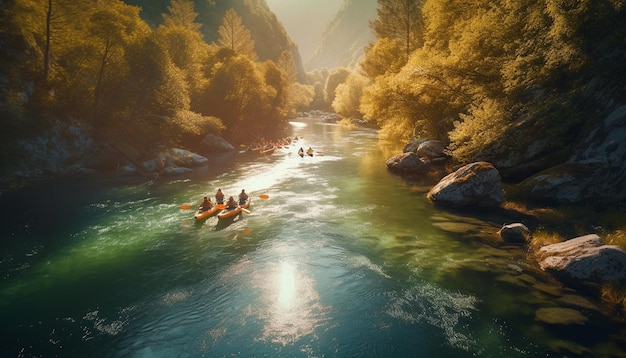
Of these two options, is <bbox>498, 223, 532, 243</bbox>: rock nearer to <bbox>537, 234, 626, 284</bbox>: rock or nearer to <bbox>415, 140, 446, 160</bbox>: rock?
<bbox>537, 234, 626, 284</bbox>: rock

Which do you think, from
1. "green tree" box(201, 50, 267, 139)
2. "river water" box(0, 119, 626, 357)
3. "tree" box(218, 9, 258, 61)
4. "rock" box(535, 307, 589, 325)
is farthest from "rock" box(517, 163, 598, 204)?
"tree" box(218, 9, 258, 61)

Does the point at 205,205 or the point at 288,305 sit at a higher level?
the point at 205,205

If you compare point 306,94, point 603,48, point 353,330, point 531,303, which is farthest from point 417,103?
point 306,94

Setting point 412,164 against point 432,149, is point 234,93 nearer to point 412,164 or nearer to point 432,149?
point 412,164

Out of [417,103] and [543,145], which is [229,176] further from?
[543,145]

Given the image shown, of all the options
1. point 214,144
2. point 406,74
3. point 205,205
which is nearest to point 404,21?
point 406,74

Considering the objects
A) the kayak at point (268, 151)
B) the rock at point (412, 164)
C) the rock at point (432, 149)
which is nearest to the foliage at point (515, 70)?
the rock at point (432, 149)
